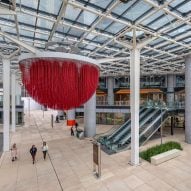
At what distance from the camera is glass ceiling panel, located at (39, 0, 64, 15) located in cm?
980

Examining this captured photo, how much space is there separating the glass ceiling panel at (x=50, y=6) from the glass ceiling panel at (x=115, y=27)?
4.20 meters

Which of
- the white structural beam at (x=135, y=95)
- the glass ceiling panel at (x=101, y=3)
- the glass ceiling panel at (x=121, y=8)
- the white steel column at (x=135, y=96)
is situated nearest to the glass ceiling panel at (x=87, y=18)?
the glass ceiling panel at (x=101, y=3)

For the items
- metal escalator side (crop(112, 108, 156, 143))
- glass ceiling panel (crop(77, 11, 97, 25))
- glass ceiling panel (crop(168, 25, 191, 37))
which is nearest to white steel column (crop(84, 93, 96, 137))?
metal escalator side (crop(112, 108, 156, 143))

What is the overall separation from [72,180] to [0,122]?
3080cm

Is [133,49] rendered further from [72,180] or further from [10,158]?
[10,158]

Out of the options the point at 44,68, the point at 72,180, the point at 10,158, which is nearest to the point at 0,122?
the point at 10,158

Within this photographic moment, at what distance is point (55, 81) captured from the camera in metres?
2.75

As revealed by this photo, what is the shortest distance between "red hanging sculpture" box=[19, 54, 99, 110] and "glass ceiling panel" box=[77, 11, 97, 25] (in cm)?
928

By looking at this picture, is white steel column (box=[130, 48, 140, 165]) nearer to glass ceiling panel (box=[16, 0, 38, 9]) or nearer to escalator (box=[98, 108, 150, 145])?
escalator (box=[98, 108, 150, 145])

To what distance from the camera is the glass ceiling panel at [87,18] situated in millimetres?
11297

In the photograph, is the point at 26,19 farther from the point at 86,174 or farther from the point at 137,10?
the point at 86,174

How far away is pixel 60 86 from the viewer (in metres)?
2.77

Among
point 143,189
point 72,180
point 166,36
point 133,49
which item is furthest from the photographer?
point 166,36

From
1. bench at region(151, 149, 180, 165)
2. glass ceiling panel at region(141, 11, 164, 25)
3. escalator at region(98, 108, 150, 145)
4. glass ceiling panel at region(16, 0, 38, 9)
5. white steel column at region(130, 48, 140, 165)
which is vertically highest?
glass ceiling panel at region(16, 0, 38, 9)
